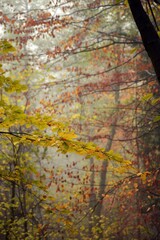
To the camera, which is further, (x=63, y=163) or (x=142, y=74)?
(x=63, y=163)

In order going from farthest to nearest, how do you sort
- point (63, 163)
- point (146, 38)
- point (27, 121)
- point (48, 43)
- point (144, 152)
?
point (63, 163) < point (48, 43) < point (144, 152) < point (27, 121) < point (146, 38)

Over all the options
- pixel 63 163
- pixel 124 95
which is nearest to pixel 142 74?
pixel 124 95

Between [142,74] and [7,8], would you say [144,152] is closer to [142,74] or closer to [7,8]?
[142,74]

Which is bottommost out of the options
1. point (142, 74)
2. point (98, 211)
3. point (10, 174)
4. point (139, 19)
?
point (98, 211)

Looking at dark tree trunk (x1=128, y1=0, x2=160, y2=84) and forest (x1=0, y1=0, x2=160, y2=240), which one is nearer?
dark tree trunk (x1=128, y1=0, x2=160, y2=84)

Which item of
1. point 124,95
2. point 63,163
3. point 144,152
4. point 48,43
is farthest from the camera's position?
point 63,163

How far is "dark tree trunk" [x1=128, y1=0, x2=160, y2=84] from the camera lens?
4.76 ft

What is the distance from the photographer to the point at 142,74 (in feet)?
27.9

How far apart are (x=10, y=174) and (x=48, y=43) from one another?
1986 centimetres

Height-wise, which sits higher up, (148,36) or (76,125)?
(76,125)

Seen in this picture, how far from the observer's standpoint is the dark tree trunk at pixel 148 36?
57.1 inches

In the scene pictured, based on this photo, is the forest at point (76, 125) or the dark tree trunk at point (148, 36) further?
the forest at point (76, 125)

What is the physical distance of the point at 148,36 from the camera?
148 cm

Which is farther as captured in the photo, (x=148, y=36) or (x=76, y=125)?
(x=76, y=125)
